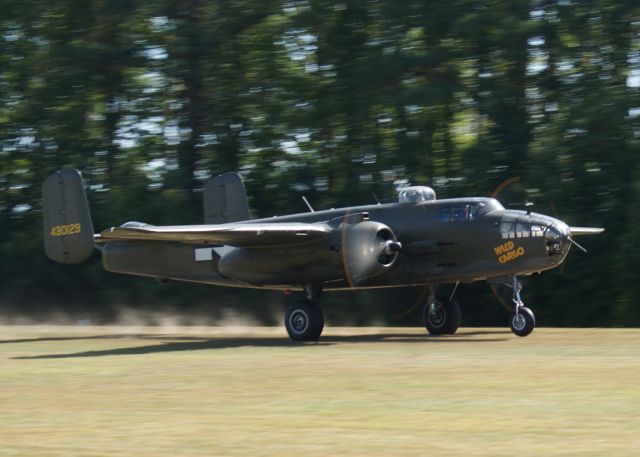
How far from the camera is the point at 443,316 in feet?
71.0

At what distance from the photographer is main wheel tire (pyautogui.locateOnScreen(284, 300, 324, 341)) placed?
19938 mm

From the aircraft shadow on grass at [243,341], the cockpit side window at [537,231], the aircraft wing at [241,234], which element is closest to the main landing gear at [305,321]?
the aircraft shadow on grass at [243,341]

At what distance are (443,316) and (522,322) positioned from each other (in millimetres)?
2099

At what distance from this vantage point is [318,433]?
8.93 metres

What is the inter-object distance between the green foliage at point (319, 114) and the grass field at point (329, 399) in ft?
36.5

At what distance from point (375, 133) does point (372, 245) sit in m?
14.7

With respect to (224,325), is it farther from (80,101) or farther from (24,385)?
(24,385)

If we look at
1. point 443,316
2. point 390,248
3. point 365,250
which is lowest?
point 443,316

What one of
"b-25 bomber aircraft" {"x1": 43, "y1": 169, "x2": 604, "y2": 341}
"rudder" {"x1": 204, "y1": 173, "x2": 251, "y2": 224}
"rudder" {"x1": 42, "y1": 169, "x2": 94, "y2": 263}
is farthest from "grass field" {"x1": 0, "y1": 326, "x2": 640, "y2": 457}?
"rudder" {"x1": 204, "y1": 173, "x2": 251, "y2": 224}

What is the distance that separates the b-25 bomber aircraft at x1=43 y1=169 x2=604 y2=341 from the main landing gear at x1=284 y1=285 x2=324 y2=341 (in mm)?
18

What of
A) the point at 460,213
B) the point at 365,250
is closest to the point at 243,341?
the point at 365,250

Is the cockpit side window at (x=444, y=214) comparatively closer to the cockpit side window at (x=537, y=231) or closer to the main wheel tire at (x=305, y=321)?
the cockpit side window at (x=537, y=231)

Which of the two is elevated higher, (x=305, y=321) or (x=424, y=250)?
(x=424, y=250)

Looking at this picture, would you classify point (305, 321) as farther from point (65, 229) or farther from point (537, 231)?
point (65, 229)
